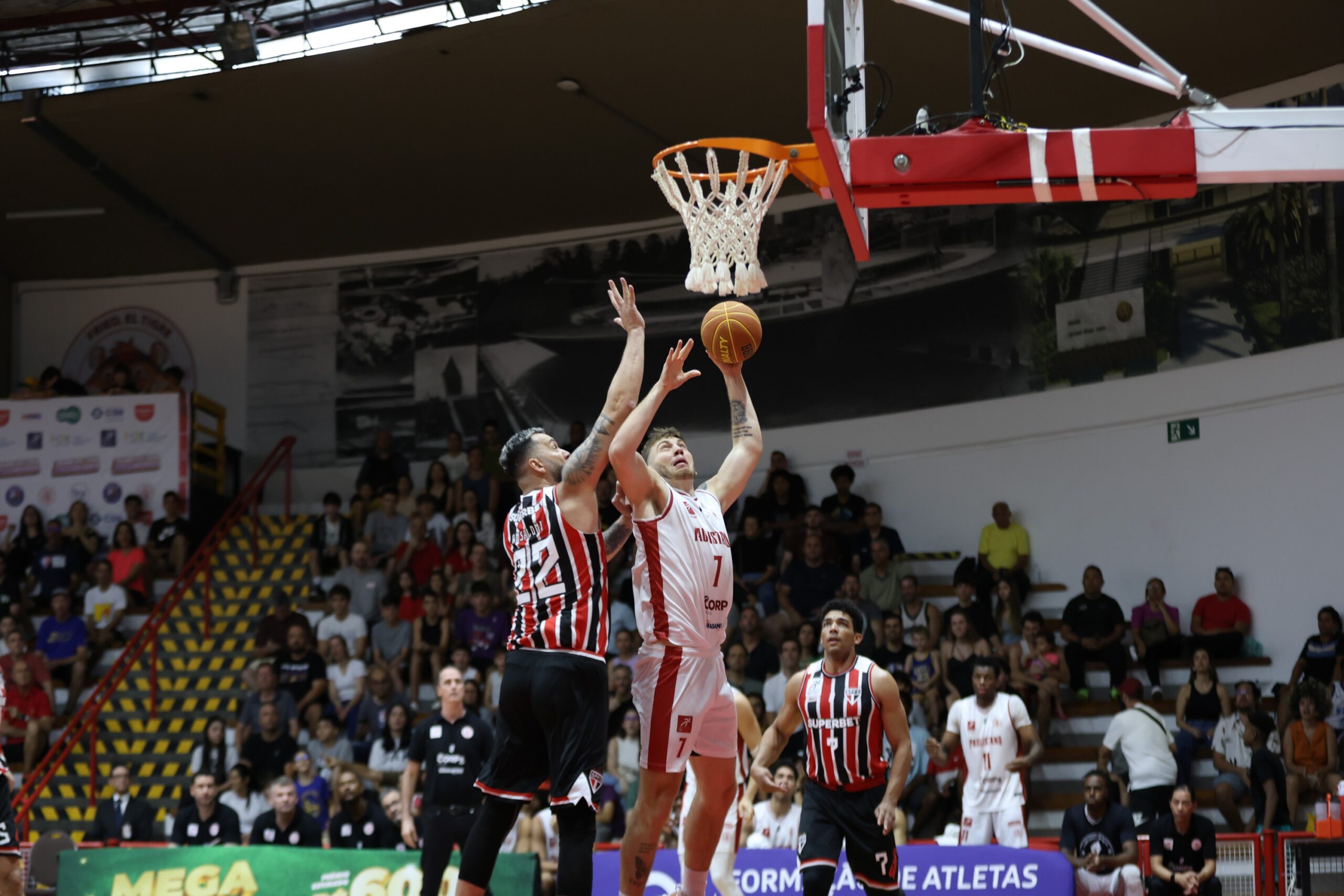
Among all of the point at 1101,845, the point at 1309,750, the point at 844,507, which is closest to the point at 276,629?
the point at 844,507

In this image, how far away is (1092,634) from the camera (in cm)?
1538

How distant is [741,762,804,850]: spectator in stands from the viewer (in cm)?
1210

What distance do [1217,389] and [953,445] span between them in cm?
339

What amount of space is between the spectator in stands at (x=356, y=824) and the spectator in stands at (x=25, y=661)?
611cm

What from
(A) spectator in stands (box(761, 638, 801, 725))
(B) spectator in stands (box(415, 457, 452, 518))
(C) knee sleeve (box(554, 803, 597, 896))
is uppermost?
(B) spectator in stands (box(415, 457, 452, 518))

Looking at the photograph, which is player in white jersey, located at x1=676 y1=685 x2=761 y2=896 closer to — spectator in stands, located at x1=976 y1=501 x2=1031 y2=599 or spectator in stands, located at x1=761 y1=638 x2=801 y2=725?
spectator in stands, located at x1=761 y1=638 x2=801 y2=725

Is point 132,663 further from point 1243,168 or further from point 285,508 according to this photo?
point 1243,168

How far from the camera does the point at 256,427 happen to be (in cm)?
2248

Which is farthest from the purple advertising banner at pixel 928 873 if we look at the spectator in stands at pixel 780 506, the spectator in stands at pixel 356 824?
the spectator in stands at pixel 780 506

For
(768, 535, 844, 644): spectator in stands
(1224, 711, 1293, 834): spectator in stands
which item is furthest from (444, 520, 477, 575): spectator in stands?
(1224, 711, 1293, 834): spectator in stands

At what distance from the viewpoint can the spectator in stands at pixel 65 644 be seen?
18.1 metres

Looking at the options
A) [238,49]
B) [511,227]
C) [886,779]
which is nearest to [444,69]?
[238,49]

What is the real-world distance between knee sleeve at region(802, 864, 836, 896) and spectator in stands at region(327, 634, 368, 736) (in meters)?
8.91

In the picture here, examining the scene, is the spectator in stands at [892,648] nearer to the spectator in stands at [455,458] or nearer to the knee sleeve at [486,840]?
the spectator in stands at [455,458]
